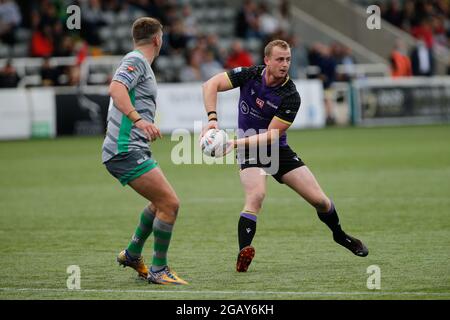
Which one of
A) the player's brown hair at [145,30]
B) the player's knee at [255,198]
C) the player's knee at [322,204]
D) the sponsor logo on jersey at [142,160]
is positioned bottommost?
the player's knee at [322,204]

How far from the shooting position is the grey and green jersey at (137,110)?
7.97 metres

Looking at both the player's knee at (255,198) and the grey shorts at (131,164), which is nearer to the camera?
the grey shorts at (131,164)

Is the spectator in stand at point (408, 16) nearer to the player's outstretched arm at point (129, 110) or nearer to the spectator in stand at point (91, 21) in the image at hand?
the spectator in stand at point (91, 21)

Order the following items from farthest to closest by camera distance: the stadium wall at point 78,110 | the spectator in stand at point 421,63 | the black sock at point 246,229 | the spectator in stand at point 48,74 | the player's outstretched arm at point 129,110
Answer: the spectator in stand at point 421,63, the spectator in stand at point 48,74, the stadium wall at point 78,110, the black sock at point 246,229, the player's outstretched arm at point 129,110

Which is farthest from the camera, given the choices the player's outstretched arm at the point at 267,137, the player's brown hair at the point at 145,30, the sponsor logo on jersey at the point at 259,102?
the sponsor logo on jersey at the point at 259,102

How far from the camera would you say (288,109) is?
8.86 m

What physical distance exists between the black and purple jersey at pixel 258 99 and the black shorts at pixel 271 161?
0.47 ft

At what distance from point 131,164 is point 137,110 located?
46cm

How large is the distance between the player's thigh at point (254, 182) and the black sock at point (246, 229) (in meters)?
0.21

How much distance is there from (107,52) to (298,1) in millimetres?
8309

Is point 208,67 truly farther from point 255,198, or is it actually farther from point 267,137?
point 267,137

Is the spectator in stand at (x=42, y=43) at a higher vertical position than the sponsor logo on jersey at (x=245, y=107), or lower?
higher

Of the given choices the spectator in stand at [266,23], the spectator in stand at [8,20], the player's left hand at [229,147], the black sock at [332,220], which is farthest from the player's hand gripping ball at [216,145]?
the spectator in stand at [266,23]
